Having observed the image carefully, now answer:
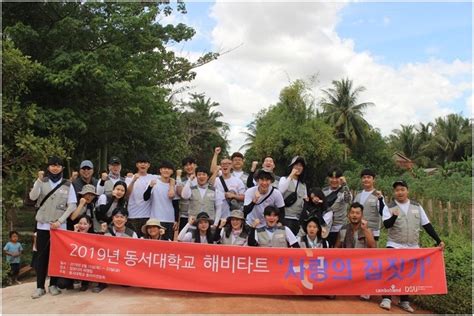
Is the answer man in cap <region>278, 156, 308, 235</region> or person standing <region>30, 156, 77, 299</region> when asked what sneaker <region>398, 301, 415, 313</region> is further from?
person standing <region>30, 156, 77, 299</region>

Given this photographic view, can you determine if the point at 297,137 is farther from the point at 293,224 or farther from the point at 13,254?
the point at 293,224

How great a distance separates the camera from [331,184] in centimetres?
655

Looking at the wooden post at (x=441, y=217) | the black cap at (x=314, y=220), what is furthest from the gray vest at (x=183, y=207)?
the wooden post at (x=441, y=217)

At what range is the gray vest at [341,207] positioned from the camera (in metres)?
6.48

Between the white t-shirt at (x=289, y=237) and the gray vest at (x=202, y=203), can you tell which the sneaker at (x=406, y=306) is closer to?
the white t-shirt at (x=289, y=237)

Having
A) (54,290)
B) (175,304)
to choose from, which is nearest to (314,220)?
(175,304)

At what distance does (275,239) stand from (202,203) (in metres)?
1.24

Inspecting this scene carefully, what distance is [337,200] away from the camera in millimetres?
6516

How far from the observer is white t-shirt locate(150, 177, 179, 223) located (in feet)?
21.5

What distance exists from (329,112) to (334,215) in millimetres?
31381

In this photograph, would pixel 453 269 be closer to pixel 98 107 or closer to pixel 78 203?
pixel 78 203

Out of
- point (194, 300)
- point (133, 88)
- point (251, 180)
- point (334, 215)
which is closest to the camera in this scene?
point (194, 300)

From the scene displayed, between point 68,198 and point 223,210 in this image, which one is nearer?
point 68,198

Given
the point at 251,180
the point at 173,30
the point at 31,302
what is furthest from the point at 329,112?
the point at 31,302
